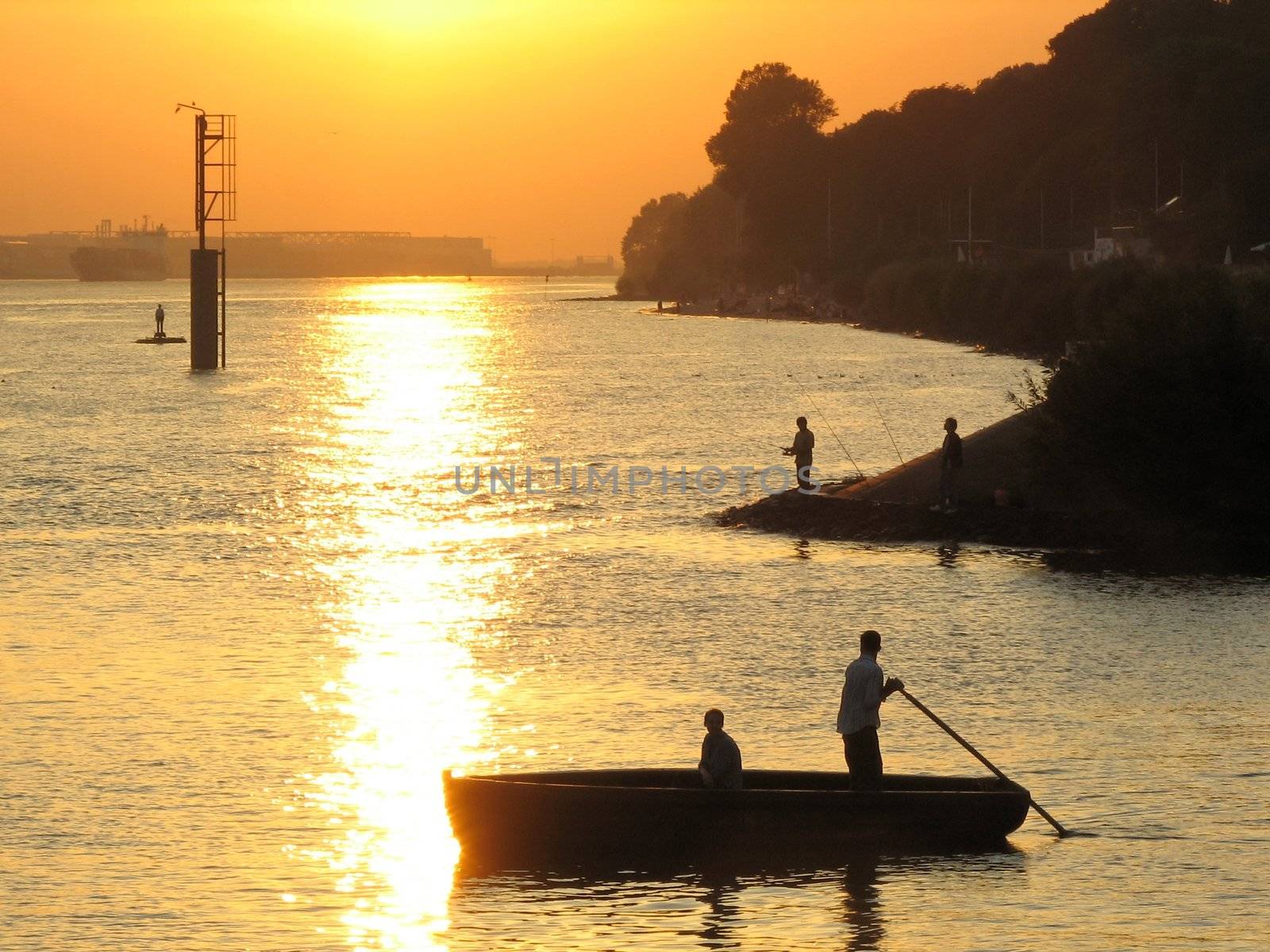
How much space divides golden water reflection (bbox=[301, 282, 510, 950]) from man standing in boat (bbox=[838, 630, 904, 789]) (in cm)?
473

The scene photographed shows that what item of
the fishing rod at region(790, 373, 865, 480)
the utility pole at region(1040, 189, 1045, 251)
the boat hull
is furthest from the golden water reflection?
the utility pole at region(1040, 189, 1045, 251)

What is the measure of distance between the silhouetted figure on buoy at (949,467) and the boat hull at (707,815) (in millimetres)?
20497

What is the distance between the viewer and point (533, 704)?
2778 centimetres


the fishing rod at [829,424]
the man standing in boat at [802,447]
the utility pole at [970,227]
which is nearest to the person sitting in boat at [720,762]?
the man standing in boat at [802,447]

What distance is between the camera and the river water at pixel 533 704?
1867 cm

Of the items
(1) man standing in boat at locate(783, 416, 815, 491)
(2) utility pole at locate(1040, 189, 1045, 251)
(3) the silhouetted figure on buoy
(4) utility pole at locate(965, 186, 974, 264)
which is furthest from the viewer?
(4) utility pole at locate(965, 186, 974, 264)

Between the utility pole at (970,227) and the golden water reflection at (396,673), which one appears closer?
the golden water reflection at (396,673)

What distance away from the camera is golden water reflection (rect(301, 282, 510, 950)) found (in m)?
19.8

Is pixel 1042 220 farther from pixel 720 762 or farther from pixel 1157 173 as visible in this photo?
pixel 720 762

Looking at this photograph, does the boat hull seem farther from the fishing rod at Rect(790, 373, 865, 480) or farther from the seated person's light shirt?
the fishing rod at Rect(790, 373, 865, 480)

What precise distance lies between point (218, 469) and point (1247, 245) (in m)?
75.9

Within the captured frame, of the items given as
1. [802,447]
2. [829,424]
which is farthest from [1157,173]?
[802,447]

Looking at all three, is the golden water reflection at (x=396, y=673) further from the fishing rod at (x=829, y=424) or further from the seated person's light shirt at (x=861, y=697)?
the fishing rod at (x=829, y=424)

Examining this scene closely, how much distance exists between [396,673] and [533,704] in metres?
3.60
